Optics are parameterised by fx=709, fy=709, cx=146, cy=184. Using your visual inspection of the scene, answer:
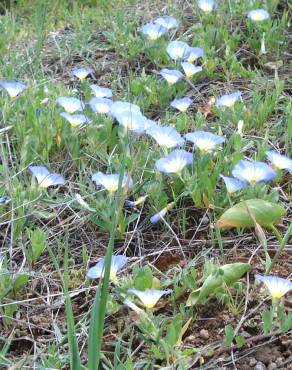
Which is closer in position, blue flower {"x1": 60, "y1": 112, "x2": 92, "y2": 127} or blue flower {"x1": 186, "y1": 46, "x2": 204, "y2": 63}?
blue flower {"x1": 60, "y1": 112, "x2": 92, "y2": 127}

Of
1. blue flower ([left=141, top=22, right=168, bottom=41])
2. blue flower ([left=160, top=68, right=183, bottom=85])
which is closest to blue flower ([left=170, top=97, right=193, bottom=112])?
blue flower ([left=160, top=68, right=183, bottom=85])

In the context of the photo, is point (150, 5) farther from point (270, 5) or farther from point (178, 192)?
point (178, 192)

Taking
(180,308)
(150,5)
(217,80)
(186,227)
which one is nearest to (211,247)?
(186,227)

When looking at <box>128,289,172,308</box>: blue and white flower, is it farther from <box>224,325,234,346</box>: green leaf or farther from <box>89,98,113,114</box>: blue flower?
<box>89,98,113,114</box>: blue flower

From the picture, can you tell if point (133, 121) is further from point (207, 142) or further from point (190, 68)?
point (190, 68)

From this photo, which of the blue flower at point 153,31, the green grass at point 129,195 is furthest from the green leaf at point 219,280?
the blue flower at point 153,31

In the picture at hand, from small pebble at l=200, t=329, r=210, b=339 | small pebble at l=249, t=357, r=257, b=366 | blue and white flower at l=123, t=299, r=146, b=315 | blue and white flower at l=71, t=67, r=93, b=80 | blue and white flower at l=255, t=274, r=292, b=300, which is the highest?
blue and white flower at l=255, t=274, r=292, b=300

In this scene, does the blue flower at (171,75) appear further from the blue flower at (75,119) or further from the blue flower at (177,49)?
the blue flower at (75,119)
